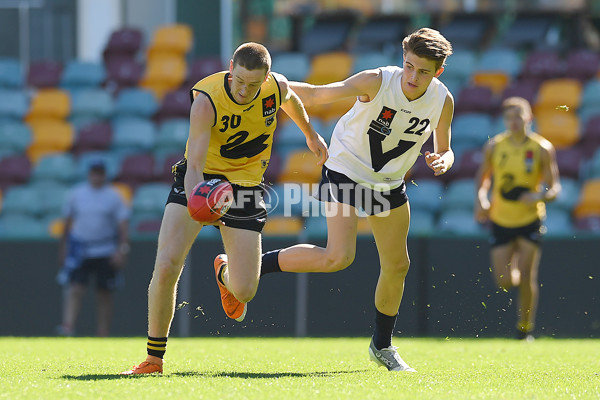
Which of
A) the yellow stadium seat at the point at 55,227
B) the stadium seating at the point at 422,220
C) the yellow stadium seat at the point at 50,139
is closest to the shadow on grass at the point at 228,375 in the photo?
the stadium seating at the point at 422,220

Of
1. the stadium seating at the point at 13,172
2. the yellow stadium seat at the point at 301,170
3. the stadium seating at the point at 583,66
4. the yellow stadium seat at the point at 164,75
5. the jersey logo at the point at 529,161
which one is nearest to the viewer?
the jersey logo at the point at 529,161

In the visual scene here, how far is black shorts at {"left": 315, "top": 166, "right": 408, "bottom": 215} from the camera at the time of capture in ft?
19.2

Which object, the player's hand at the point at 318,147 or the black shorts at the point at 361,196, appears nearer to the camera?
the black shorts at the point at 361,196

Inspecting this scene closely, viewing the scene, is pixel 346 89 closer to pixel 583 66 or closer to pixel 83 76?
pixel 583 66

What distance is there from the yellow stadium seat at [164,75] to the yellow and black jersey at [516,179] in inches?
235

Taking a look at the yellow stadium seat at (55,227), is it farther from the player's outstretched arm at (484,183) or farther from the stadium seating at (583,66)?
the stadium seating at (583,66)

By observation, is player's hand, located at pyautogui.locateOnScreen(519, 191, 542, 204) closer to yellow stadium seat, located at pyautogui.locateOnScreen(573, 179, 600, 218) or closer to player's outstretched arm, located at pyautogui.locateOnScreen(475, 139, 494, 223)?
player's outstretched arm, located at pyautogui.locateOnScreen(475, 139, 494, 223)

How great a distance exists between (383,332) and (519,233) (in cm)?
362

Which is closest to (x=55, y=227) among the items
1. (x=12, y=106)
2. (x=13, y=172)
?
(x=13, y=172)

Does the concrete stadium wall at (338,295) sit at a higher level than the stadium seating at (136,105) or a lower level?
lower

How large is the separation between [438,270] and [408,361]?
339cm

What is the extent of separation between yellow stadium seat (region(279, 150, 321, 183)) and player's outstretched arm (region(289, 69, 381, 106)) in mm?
6313

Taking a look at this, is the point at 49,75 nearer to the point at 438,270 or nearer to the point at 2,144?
the point at 2,144

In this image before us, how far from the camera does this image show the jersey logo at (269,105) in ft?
18.7
